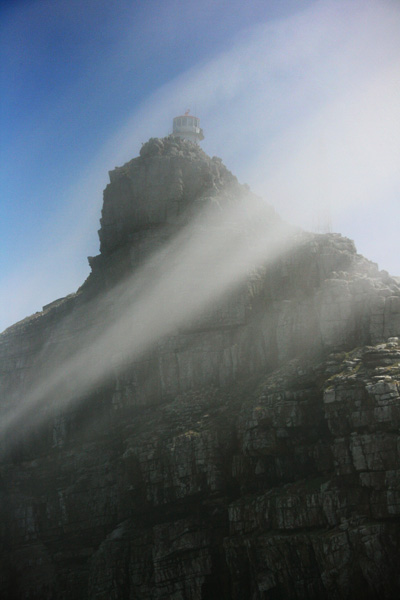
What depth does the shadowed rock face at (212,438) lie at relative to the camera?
65312 mm

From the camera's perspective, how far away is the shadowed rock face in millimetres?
65312

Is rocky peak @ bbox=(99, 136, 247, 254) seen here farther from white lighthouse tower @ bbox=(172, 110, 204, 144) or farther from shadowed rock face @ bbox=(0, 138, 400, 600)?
white lighthouse tower @ bbox=(172, 110, 204, 144)

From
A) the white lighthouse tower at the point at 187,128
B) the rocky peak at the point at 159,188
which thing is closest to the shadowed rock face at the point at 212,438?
the rocky peak at the point at 159,188

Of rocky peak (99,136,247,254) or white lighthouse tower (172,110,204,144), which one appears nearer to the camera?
rocky peak (99,136,247,254)

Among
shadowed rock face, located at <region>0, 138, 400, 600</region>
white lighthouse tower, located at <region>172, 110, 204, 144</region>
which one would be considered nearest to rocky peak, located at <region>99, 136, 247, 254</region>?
shadowed rock face, located at <region>0, 138, 400, 600</region>

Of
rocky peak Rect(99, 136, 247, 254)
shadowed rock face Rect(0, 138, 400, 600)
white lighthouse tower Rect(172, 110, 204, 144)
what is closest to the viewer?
shadowed rock face Rect(0, 138, 400, 600)

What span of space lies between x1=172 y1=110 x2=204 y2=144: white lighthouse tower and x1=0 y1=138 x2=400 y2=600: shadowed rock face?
30.4 meters

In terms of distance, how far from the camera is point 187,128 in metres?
132

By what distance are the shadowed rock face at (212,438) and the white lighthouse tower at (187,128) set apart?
30.4 metres

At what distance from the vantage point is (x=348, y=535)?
→ 62.6m

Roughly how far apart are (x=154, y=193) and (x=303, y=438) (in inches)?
A: 1731

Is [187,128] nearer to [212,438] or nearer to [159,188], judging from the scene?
[159,188]

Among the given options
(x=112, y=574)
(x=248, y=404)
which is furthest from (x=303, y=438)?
(x=112, y=574)

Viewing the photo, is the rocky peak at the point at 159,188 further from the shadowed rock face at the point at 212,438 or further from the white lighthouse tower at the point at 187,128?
the white lighthouse tower at the point at 187,128
